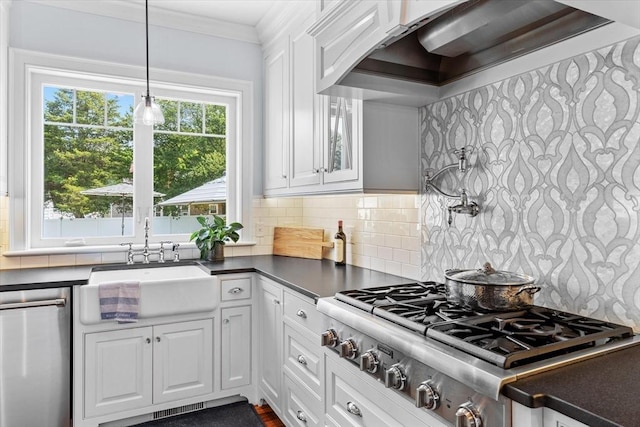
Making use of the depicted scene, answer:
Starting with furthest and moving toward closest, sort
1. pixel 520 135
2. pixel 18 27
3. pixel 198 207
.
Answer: pixel 198 207, pixel 18 27, pixel 520 135

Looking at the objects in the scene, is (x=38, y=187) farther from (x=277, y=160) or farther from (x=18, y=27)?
(x=277, y=160)

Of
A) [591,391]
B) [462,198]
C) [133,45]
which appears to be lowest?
[591,391]

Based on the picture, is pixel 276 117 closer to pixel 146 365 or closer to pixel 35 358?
pixel 146 365

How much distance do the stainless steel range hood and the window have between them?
175 centimetres

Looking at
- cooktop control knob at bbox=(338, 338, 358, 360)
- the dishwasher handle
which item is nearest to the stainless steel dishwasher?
the dishwasher handle

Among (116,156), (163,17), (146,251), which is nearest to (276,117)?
(163,17)

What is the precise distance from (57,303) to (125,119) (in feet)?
4.69

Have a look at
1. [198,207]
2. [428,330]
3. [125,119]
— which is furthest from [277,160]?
[428,330]

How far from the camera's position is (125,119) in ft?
10.0

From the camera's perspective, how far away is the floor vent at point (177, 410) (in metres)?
2.49

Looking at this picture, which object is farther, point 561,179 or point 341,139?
point 341,139

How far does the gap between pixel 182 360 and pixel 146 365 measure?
0.65 feet

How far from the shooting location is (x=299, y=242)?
3.20 meters

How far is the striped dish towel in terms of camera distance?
89.0 inches
